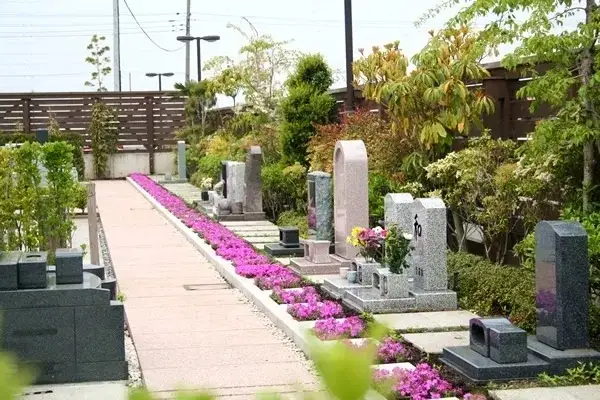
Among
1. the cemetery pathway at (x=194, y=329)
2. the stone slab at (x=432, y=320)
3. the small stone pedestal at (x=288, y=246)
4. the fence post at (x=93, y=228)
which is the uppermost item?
the fence post at (x=93, y=228)

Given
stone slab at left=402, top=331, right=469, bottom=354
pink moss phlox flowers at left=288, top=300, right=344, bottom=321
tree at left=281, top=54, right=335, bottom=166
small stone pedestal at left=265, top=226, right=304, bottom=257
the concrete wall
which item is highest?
tree at left=281, top=54, right=335, bottom=166

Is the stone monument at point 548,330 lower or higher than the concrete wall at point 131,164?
lower

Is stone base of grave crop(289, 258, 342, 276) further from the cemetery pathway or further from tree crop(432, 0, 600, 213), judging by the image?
tree crop(432, 0, 600, 213)

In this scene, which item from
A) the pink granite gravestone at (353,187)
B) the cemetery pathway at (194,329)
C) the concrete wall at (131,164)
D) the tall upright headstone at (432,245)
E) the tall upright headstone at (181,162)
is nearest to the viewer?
the cemetery pathway at (194,329)

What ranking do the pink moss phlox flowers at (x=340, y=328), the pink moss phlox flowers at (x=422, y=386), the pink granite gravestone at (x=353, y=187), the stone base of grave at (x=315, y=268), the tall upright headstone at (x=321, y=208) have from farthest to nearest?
1. the tall upright headstone at (x=321, y=208)
2. the stone base of grave at (x=315, y=268)
3. the pink granite gravestone at (x=353, y=187)
4. the pink moss phlox flowers at (x=340, y=328)
5. the pink moss phlox flowers at (x=422, y=386)

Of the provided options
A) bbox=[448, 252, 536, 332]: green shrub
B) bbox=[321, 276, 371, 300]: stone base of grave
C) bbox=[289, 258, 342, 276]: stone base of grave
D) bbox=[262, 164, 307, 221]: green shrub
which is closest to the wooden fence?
bbox=[262, 164, 307, 221]: green shrub

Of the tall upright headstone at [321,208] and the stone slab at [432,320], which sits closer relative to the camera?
the stone slab at [432,320]

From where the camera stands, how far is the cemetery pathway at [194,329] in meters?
7.41

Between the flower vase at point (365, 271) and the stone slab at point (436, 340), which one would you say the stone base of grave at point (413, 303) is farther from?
the stone slab at point (436, 340)

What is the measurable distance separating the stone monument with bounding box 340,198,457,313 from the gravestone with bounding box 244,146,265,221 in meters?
9.66

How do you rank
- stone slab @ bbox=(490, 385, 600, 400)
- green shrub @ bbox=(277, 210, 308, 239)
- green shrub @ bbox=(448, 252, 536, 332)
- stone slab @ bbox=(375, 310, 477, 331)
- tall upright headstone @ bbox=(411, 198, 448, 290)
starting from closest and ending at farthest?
1. stone slab @ bbox=(490, 385, 600, 400)
2. green shrub @ bbox=(448, 252, 536, 332)
3. stone slab @ bbox=(375, 310, 477, 331)
4. tall upright headstone @ bbox=(411, 198, 448, 290)
5. green shrub @ bbox=(277, 210, 308, 239)

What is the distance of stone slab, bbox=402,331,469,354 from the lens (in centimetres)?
785

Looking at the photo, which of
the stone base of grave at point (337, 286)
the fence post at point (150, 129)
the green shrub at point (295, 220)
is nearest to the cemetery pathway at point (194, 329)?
the stone base of grave at point (337, 286)

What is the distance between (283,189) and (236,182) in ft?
3.19
